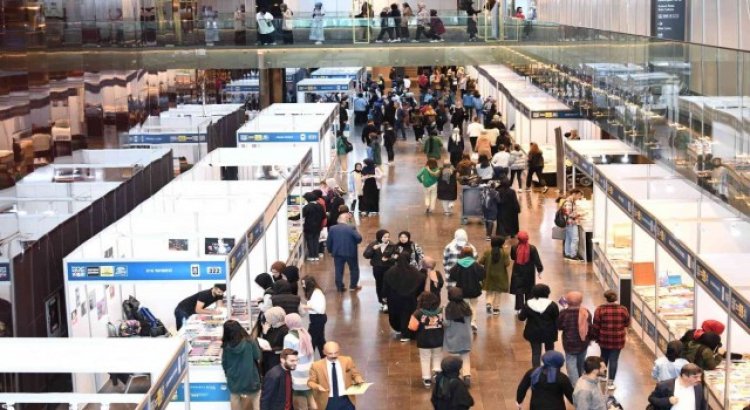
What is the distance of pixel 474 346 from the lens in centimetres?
1544

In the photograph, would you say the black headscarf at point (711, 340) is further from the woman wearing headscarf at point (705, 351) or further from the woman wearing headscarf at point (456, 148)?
the woman wearing headscarf at point (456, 148)

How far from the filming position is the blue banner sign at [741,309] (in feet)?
33.7

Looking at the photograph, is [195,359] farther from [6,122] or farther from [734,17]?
[734,17]

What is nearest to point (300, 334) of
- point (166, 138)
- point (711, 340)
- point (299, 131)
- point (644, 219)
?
point (711, 340)

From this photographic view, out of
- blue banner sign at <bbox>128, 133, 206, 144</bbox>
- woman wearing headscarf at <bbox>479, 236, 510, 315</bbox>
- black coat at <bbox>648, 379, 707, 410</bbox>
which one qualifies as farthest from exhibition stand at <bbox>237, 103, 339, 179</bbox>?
black coat at <bbox>648, 379, 707, 410</bbox>

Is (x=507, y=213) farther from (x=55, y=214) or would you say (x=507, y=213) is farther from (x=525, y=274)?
(x=55, y=214)

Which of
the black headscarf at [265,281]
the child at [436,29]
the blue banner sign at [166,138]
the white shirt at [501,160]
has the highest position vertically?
the child at [436,29]

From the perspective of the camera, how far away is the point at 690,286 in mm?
14328

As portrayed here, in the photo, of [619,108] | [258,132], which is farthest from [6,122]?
[619,108]

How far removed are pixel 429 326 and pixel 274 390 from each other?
2.60 m

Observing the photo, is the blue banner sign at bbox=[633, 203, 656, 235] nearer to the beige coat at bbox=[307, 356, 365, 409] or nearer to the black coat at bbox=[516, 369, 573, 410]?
the black coat at bbox=[516, 369, 573, 410]

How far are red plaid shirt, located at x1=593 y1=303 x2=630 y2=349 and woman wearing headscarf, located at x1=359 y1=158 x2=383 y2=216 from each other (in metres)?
11.4

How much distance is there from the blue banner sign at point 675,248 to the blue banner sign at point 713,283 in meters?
0.30

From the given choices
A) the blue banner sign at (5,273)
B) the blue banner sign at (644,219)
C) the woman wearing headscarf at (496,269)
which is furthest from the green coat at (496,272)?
the blue banner sign at (5,273)
